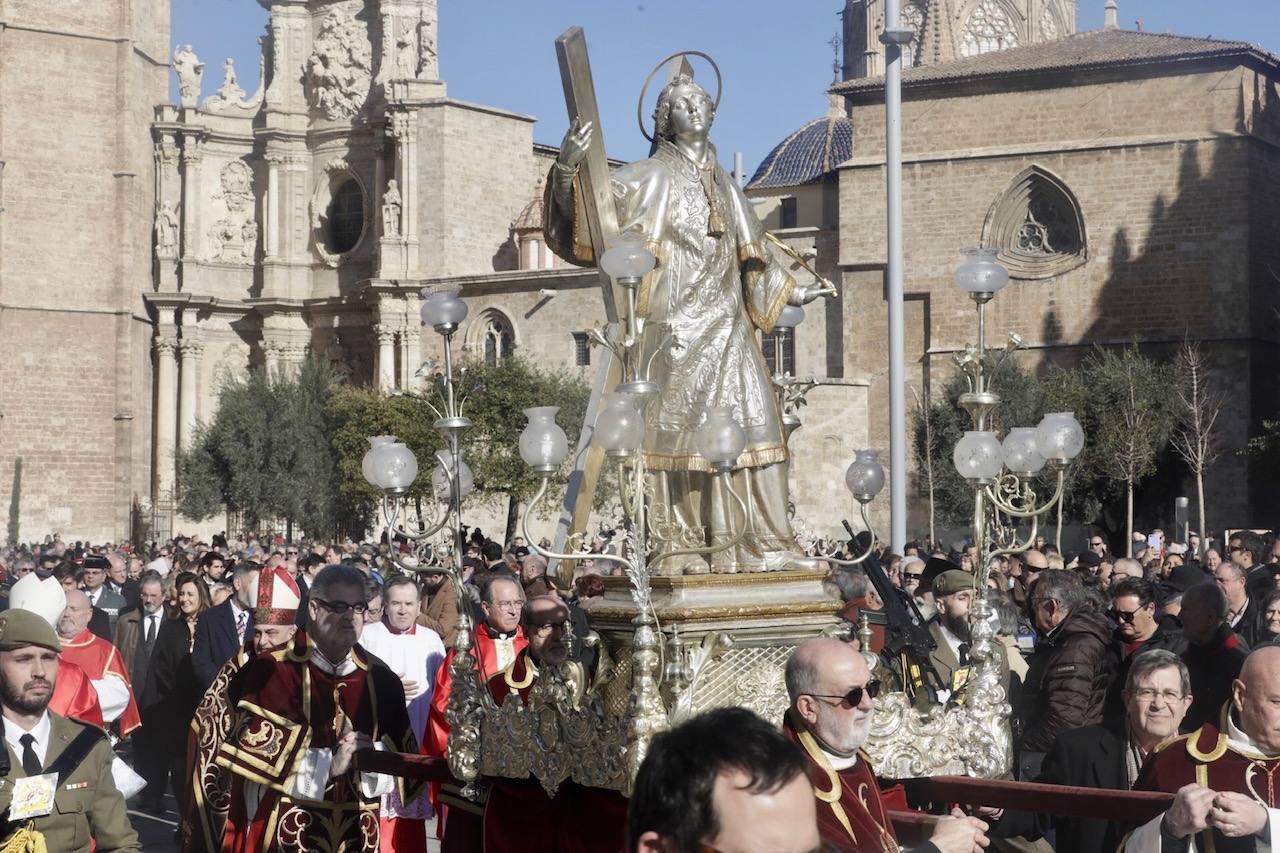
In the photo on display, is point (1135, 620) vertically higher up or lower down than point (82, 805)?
higher up

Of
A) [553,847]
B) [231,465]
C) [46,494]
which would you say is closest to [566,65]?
[553,847]

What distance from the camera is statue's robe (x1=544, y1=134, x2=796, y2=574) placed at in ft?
21.9

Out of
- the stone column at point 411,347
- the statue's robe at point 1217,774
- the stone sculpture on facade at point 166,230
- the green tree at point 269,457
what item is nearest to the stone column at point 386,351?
the stone column at point 411,347

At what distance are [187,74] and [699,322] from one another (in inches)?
1800

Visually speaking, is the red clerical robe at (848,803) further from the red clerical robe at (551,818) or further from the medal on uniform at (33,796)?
the medal on uniform at (33,796)

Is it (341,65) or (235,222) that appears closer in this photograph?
(341,65)

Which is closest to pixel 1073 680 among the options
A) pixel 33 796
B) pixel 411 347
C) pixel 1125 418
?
pixel 33 796

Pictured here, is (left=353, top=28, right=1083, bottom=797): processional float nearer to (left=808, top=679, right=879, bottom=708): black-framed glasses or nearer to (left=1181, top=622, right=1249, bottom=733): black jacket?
(left=808, top=679, right=879, bottom=708): black-framed glasses

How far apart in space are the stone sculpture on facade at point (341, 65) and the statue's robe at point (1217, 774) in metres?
46.4

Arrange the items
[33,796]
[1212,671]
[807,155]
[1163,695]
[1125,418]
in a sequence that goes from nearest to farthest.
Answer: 1. [33,796]
2. [1163,695]
3. [1212,671]
4. [1125,418]
5. [807,155]

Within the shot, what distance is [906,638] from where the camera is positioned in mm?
7520

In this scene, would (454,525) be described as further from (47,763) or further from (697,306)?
(47,763)

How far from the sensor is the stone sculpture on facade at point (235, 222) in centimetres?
5056

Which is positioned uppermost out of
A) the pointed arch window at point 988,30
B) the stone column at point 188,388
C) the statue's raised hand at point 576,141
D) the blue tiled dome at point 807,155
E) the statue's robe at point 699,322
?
the pointed arch window at point 988,30
